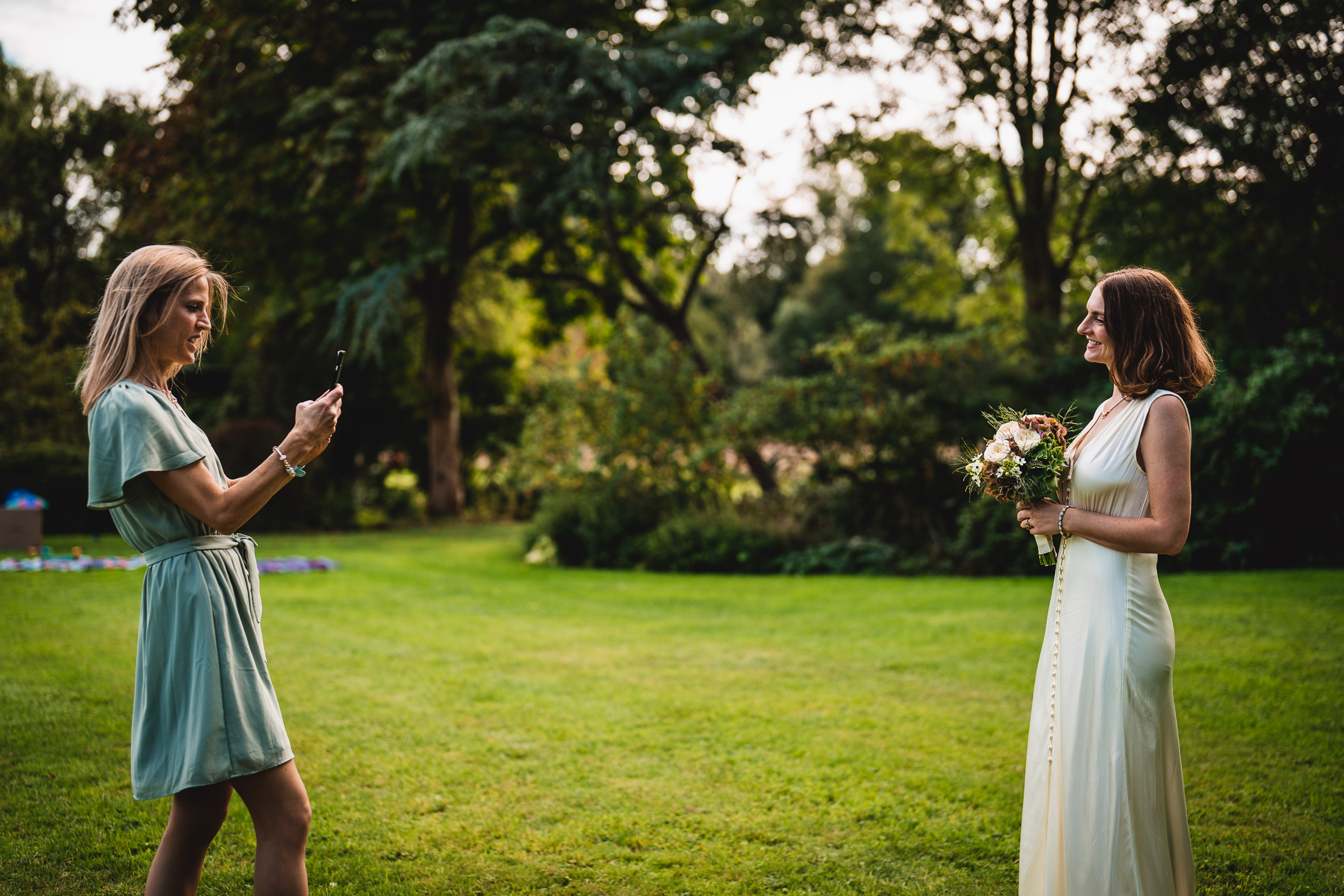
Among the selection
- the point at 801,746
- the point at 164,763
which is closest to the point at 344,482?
the point at 801,746

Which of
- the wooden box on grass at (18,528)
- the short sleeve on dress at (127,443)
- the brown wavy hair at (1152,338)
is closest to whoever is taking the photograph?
the short sleeve on dress at (127,443)

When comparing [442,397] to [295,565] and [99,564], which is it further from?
[99,564]

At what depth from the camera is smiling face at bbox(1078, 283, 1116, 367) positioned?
112 inches

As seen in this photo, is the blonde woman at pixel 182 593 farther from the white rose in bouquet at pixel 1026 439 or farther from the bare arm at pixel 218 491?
the white rose in bouquet at pixel 1026 439

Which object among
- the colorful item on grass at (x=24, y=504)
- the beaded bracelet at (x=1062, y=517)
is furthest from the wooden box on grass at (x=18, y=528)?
the beaded bracelet at (x=1062, y=517)

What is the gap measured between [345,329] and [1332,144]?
16.0m

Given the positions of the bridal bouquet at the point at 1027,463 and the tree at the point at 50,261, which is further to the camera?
the tree at the point at 50,261

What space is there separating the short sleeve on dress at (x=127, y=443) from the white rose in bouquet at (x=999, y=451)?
2.42 m

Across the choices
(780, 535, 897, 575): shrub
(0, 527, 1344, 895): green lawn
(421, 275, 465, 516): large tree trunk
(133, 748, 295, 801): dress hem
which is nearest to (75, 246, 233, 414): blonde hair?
(133, 748, 295, 801): dress hem

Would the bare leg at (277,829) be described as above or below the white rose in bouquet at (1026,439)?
below

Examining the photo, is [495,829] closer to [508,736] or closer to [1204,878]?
[508,736]

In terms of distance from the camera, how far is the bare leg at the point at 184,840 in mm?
2406

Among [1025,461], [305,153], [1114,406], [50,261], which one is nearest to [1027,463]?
[1025,461]

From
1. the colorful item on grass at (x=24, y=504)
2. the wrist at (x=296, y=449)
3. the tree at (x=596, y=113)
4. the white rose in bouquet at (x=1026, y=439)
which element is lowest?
the colorful item on grass at (x=24, y=504)
